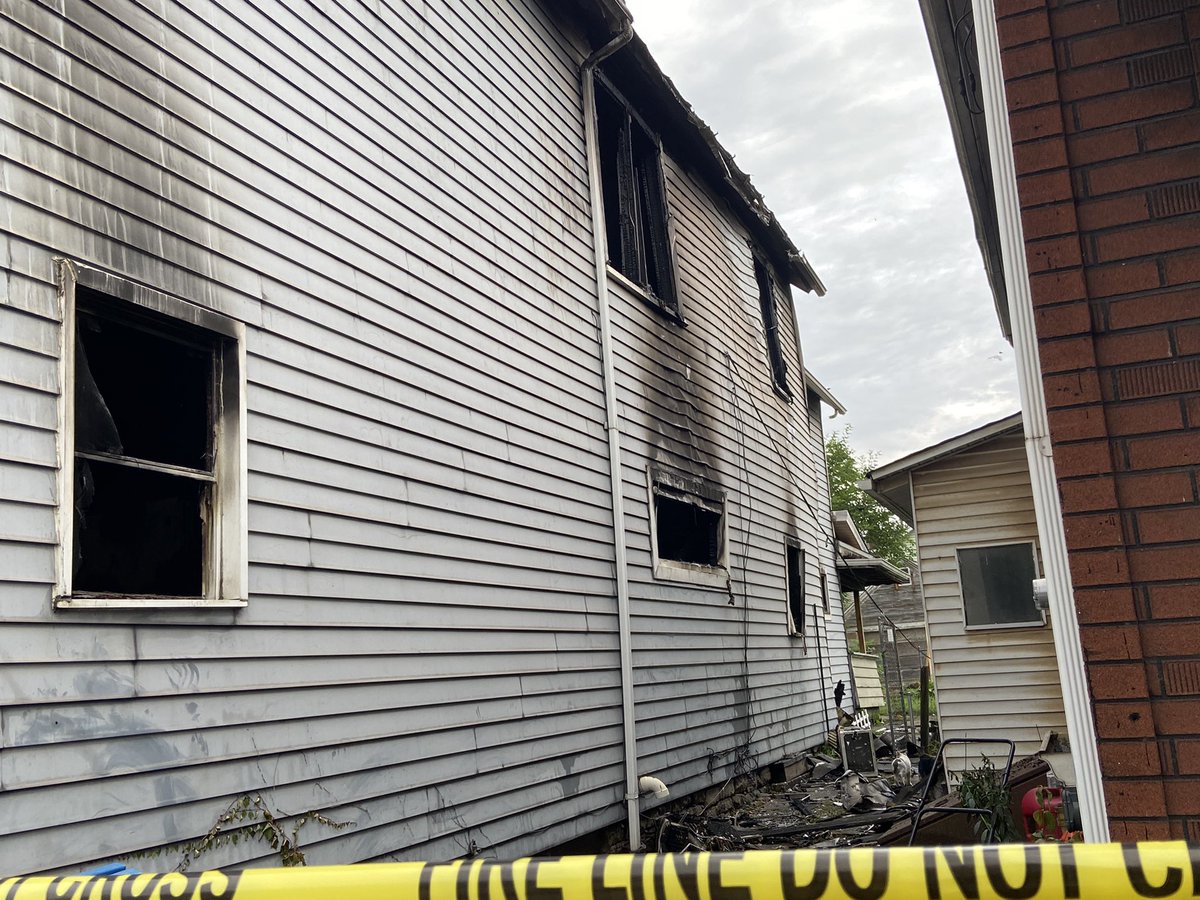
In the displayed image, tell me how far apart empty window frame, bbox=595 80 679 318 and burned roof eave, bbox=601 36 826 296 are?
10.2 inches

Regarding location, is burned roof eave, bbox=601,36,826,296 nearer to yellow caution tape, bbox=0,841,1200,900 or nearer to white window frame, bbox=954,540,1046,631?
white window frame, bbox=954,540,1046,631

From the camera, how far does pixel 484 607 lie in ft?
22.8

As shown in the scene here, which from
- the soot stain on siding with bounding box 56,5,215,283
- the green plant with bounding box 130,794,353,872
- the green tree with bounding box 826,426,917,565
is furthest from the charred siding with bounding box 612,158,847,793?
the green tree with bounding box 826,426,917,565

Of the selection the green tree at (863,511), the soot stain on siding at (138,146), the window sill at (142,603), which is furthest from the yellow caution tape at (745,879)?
the green tree at (863,511)

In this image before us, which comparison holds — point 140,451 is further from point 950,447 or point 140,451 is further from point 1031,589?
point 1031,589

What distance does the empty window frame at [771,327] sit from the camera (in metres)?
14.9

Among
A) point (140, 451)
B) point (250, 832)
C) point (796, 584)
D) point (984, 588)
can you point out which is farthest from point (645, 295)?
point (250, 832)

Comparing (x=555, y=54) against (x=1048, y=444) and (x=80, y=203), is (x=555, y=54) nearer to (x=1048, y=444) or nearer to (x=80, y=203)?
(x=80, y=203)

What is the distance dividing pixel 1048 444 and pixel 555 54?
279 inches

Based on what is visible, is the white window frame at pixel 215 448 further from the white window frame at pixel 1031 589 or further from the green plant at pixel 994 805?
the white window frame at pixel 1031 589

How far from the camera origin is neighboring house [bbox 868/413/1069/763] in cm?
1106

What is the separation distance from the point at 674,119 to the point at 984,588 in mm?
6093

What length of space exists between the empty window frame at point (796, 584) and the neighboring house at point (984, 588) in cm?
A: 272

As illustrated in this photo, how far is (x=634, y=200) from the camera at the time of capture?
1055 cm
